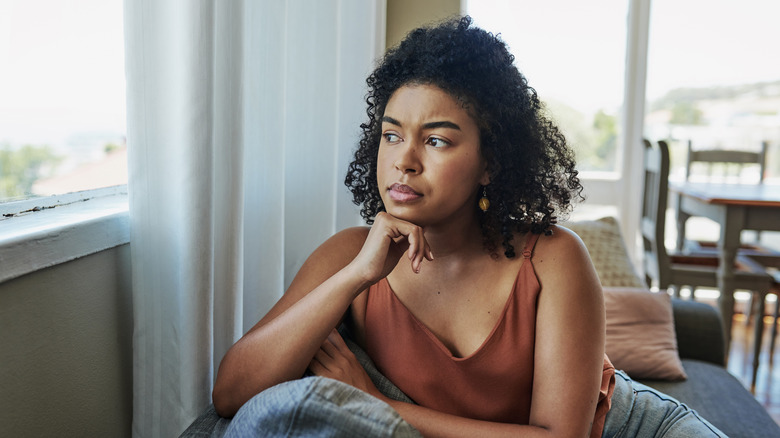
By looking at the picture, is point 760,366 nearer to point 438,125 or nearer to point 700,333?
point 700,333

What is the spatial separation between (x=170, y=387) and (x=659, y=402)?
39.0 inches

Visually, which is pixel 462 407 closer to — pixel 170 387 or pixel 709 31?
pixel 170 387

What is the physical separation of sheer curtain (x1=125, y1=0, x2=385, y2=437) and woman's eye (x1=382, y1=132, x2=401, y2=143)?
0.26 m

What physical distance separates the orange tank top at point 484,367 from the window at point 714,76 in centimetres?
360

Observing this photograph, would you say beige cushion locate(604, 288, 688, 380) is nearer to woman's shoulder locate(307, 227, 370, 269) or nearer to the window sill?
woman's shoulder locate(307, 227, 370, 269)

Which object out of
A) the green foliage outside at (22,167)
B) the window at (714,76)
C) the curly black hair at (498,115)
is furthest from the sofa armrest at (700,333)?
the window at (714,76)

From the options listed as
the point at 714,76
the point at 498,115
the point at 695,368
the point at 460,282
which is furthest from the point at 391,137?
the point at 714,76

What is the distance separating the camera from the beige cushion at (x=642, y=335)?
6.39ft

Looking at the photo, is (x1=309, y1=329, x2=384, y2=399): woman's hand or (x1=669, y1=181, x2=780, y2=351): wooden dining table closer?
(x1=309, y1=329, x2=384, y2=399): woman's hand

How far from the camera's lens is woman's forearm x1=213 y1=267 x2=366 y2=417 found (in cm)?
116

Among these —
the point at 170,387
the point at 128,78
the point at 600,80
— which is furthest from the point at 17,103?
the point at 600,80

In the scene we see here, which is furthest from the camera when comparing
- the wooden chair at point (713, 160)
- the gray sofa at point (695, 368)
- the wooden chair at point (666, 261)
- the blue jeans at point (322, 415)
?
the wooden chair at point (713, 160)

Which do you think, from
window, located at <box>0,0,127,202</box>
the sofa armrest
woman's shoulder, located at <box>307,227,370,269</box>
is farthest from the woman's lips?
the sofa armrest

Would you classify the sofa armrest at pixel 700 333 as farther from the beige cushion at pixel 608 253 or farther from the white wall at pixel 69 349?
the white wall at pixel 69 349
